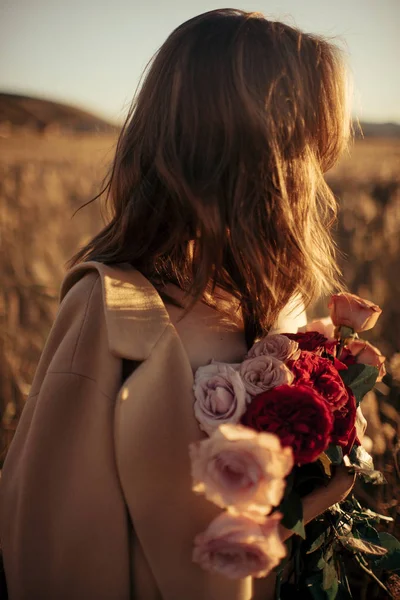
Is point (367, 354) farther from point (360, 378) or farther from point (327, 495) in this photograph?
point (327, 495)

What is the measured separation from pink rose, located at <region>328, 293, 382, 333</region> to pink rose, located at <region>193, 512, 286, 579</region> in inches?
31.3

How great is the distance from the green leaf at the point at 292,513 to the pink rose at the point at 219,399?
19 cm

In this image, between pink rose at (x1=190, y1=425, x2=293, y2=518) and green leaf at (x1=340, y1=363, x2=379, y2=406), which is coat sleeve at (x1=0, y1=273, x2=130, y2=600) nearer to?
pink rose at (x1=190, y1=425, x2=293, y2=518)

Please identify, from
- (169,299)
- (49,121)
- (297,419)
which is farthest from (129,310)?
(49,121)

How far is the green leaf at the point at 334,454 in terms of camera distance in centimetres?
118

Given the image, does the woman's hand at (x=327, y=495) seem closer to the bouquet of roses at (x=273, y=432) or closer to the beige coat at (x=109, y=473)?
the bouquet of roses at (x=273, y=432)

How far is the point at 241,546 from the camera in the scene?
837 millimetres

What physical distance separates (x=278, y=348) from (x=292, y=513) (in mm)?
345

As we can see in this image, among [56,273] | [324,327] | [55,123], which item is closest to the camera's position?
[324,327]

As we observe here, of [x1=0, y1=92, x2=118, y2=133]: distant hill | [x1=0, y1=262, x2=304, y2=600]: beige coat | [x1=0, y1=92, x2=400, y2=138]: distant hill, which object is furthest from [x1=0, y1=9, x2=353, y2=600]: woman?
[x1=0, y1=92, x2=118, y2=133]: distant hill

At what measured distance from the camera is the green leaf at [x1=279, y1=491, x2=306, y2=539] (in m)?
1.08

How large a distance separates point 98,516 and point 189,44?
1.06 metres

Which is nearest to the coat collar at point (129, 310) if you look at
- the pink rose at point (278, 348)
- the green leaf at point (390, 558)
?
the pink rose at point (278, 348)

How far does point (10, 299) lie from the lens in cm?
265
